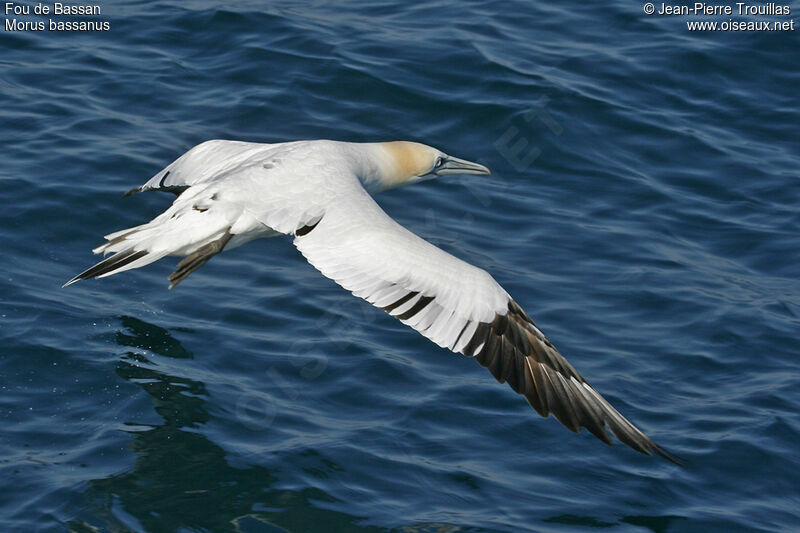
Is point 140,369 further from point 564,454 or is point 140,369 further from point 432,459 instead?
point 564,454

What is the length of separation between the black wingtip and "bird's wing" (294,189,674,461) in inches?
48.8

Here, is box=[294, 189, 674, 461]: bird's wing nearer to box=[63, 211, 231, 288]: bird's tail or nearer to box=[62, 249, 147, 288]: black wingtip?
box=[63, 211, 231, 288]: bird's tail

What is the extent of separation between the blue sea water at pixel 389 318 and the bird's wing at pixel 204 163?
62cm

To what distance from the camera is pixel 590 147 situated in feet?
36.8

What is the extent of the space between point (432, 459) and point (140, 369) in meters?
2.15

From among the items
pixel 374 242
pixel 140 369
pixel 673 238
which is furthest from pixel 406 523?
pixel 673 238

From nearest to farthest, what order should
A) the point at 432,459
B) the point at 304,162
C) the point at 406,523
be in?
1. the point at 406,523
2. the point at 432,459
3. the point at 304,162

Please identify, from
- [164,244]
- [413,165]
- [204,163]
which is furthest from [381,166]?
[164,244]

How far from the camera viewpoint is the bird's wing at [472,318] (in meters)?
6.91

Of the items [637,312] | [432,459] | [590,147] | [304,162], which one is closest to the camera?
[432,459]

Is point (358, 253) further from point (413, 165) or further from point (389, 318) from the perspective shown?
point (413, 165)

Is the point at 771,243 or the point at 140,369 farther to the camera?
the point at 771,243

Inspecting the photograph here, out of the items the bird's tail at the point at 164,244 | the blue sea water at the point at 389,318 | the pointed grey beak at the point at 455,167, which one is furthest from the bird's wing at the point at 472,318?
the pointed grey beak at the point at 455,167

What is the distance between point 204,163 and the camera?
358 inches
